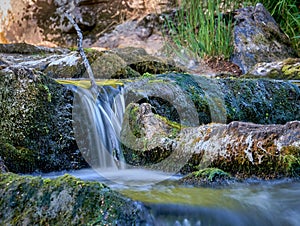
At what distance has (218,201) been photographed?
190 centimetres

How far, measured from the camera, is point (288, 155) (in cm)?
230

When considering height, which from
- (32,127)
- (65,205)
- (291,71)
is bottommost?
(291,71)

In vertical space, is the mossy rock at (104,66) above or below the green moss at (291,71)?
above

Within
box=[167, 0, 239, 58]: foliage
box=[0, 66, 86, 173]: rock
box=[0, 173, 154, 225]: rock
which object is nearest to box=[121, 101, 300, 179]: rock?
box=[0, 66, 86, 173]: rock

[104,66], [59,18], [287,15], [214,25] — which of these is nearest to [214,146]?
[104,66]

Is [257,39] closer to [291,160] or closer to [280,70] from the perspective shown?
[280,70]

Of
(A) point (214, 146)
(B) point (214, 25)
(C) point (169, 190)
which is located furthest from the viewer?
(B) point (214, 25)

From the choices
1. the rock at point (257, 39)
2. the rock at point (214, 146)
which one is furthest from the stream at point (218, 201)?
the rock at point (257, 39)

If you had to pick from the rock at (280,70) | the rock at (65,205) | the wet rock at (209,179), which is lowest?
the rock at (280,70)

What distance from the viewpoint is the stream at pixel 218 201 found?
5.59ft

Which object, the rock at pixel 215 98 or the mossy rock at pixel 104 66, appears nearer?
the rock at pixel 215 98

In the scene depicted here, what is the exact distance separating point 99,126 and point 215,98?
1.26 m

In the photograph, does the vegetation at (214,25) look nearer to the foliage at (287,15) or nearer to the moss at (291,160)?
the foliage at (287,15)

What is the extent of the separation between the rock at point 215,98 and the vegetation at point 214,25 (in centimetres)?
219
